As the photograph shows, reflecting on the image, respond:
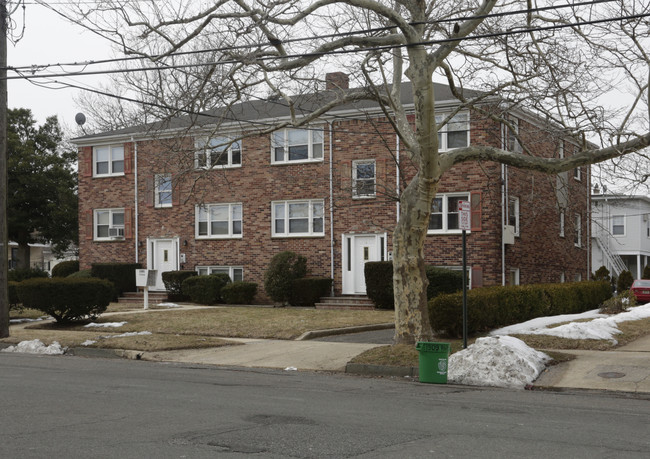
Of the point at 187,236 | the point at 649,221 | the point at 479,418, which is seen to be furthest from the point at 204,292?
the point at 649,221

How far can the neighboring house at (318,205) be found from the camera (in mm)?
27344

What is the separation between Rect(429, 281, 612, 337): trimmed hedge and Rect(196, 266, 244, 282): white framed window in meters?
13.4

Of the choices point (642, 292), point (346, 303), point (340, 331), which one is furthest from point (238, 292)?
point (642, 292)

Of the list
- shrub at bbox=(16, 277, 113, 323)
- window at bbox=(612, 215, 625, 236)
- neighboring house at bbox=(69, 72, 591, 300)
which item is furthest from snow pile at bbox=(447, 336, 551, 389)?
window at bbox=(612, 215, 625, 236)

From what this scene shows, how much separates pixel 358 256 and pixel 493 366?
17.0m

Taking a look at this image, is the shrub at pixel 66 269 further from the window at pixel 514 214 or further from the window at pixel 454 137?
the window at pixel 514 214

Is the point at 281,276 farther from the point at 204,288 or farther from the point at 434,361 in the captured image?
the point at 434,361

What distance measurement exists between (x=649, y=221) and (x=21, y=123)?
4091 cm

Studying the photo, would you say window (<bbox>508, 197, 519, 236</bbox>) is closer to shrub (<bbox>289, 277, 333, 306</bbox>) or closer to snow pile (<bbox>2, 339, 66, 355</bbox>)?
shrub (<bbox>289, 277, 333, 306</bbox>)

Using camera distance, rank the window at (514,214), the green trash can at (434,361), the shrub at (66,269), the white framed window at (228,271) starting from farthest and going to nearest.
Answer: the shrub at (66,269), the white framed window at (228,271), the window at (514,214), the green trash can at (434,361)

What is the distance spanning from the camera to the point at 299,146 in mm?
30594

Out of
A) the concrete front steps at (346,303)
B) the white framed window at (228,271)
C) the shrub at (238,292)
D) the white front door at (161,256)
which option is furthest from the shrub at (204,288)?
the concrete front steps at (346,303)

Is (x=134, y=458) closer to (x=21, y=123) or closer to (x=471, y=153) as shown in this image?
(x=471, y=153)

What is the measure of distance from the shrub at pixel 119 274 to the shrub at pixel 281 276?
6853 millimetres
